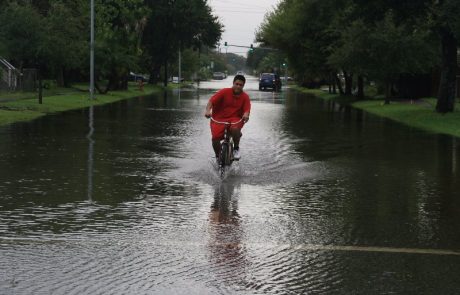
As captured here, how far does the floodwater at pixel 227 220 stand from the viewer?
20.6ft

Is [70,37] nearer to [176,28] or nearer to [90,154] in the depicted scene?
[176,28]

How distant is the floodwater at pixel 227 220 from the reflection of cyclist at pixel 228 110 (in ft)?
2.19

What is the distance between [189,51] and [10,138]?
341 feet

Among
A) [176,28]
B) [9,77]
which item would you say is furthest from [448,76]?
[176,28]

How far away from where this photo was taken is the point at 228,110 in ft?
42.5

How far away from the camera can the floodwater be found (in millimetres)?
6273

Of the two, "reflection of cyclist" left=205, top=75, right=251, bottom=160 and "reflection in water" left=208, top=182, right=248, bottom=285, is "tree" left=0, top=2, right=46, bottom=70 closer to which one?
"reflection of cyclist" left=205, top=75, right=251, bottom=160

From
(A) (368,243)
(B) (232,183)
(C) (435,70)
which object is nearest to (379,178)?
(B) (232,183)

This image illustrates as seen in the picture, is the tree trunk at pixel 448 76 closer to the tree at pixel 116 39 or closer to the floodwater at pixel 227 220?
the floodwater at pixel 227 220

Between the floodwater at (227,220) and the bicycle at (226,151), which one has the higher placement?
the bicycle at (226,151)

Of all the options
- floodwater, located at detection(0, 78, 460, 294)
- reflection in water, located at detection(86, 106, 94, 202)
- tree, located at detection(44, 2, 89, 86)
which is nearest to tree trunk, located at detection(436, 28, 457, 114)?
reflection in water, located at detection(86, 106, 94, 202)

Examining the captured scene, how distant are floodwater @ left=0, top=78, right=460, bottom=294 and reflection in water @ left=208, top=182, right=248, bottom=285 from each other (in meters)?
0.02

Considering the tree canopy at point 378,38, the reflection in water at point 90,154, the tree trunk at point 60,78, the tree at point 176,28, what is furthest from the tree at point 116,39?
the reflection in water at point 90,154

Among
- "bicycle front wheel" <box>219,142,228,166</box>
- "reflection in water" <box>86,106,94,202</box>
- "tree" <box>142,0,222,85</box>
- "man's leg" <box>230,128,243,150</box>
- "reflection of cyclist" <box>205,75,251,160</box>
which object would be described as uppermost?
"tree" <box>142,0,222,85</box>
